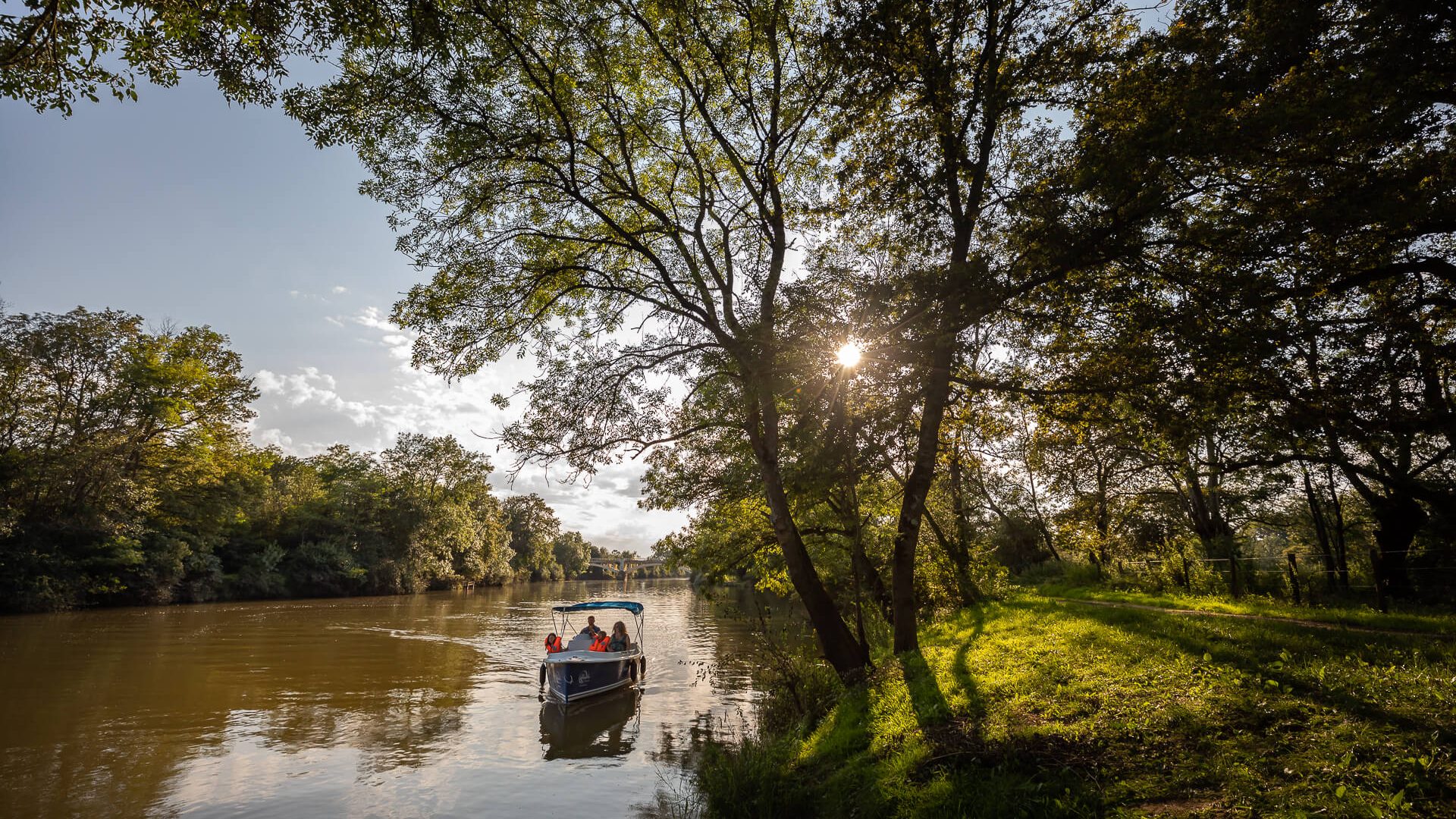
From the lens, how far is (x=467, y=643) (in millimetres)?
27750

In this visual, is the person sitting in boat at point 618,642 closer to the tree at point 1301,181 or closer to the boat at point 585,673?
the boat at point 585,673

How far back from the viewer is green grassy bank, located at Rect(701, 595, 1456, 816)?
4715 millimetres

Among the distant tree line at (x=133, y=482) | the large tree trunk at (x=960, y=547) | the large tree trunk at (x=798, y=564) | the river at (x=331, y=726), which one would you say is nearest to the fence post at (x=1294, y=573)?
the large tree trunk at (x=960, y=547)

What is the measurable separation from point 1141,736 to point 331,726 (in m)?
14.9

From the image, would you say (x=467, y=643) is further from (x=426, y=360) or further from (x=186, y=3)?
(x=186, y=3)

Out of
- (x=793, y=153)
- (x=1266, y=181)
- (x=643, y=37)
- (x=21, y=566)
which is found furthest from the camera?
(x=21, y=566)

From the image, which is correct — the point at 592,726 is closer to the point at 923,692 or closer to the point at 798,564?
the point at 798,564

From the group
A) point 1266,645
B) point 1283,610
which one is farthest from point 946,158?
point 1283,610

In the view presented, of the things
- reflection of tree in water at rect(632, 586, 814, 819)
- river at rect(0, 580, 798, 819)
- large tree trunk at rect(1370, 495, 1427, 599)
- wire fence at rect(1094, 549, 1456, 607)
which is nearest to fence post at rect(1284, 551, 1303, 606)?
wire fence at rect(1094, 549, 1456, 607)

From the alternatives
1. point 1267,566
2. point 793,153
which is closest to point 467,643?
point 793,153

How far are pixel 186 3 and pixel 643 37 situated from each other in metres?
7.66

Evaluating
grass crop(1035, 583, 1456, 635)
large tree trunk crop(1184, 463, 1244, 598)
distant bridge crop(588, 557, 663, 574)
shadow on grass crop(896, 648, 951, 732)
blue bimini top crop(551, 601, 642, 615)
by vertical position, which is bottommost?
distant bridge crop(588, 557, 663, 574)

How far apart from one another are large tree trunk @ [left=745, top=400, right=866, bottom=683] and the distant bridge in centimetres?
13627

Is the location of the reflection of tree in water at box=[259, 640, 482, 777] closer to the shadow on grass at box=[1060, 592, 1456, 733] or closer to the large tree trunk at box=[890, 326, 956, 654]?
the large tree trunk at box=[890, 326, 956, 654]
